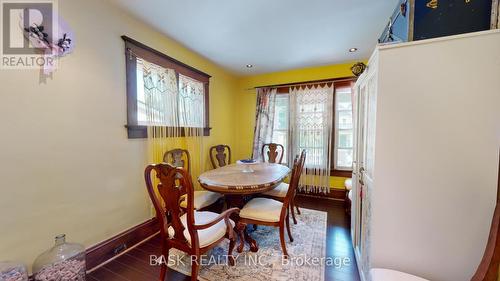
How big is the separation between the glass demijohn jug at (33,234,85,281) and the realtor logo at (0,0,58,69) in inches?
53.2

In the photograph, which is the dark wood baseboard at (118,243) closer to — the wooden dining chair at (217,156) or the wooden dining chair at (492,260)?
the wooden dining chair at (217,156)

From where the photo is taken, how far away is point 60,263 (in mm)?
1369

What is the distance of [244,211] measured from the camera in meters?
1.91

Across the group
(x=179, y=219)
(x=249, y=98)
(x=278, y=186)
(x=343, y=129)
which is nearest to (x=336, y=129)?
(x=343, y=129)

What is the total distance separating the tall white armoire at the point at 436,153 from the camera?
Result: 3.20 ft

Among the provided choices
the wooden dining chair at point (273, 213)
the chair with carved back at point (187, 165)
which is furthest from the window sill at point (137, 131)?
the wooden dining chair at point (273, 213)

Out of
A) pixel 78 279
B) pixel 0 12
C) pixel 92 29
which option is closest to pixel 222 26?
pixel 92 29

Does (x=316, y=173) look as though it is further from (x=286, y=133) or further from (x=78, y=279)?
(x=78, y=279)

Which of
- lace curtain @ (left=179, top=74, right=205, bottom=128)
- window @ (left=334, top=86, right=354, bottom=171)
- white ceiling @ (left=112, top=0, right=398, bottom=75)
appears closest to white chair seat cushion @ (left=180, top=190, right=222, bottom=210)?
lace curtain @ (left=179, top=74, right=205, bottom=128)

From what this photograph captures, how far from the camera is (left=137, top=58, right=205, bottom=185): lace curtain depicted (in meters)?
2.20

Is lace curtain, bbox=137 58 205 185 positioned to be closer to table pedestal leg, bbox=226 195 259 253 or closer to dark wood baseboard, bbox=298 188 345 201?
table pedestal leg, bbox=226 195 259 253

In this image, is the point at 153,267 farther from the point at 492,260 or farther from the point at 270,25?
the point at 270,25

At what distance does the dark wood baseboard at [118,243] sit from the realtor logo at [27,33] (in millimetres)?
1639

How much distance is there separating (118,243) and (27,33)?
1.97 m
